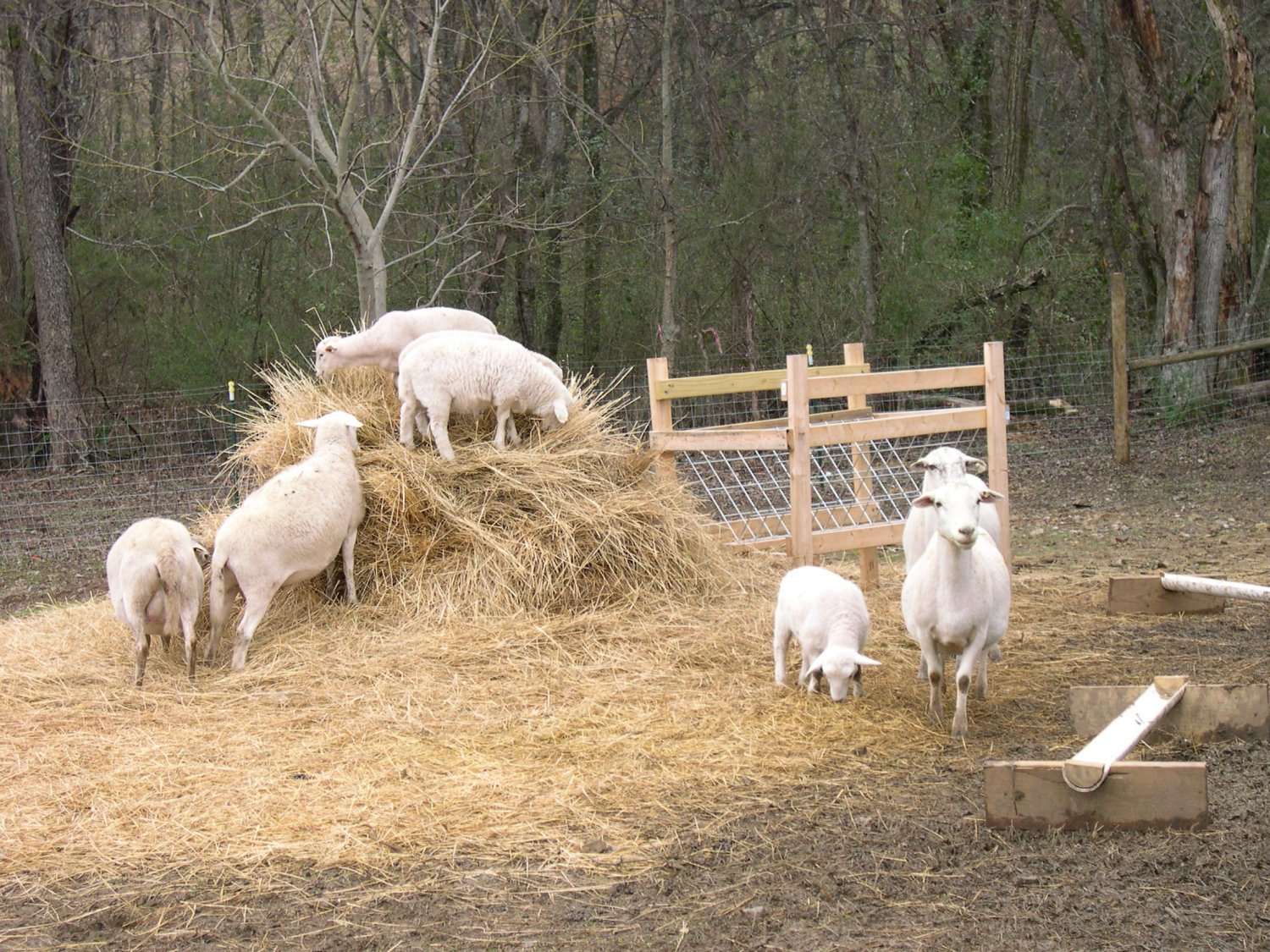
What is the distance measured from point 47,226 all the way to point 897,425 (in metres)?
11.4

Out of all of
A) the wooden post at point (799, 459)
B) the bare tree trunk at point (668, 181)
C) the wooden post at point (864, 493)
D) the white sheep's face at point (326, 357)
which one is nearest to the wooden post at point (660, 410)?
the wooden post at point (799, 459)

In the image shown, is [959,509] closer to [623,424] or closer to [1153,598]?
[1153,598]

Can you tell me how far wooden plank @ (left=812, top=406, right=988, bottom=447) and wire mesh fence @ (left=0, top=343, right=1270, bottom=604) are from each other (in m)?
2.39

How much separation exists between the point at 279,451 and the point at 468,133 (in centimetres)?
894

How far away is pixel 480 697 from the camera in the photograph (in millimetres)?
5730

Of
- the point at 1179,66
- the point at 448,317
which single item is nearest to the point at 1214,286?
the point at 1179,66

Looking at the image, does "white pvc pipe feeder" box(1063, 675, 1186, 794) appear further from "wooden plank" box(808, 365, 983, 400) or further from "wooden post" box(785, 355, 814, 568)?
"wooden plank" box(808, 365, 983, 400)

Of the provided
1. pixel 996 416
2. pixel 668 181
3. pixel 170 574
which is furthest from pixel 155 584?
pixel 668 181

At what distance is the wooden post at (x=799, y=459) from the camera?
7.15 m

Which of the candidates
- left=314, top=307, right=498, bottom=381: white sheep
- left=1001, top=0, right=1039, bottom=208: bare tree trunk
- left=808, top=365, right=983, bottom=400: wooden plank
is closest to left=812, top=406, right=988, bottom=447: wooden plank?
left=808, top=365, right=983, bottom=400: wooden plank

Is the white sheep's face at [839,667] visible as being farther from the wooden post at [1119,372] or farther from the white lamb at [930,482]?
the wooden post at [1119,372]

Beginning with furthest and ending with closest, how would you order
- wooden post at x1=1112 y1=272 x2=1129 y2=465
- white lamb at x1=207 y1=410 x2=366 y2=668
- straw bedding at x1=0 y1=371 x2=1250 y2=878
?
wooden post at x1=1112 y1=272 x2=1129 y2=465 < white lamb at x1=207 y1=410 x2=366 y2=668 < straw bedding at x1=0 y1=371 x2=1250 y2=878

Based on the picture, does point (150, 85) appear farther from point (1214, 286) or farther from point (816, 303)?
point (1214, 286)

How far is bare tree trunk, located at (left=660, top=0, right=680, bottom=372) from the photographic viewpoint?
43.8ft
